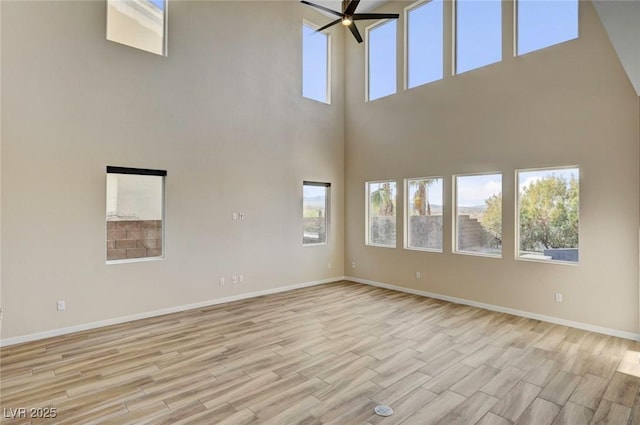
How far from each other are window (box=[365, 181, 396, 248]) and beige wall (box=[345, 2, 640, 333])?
231 millimetres

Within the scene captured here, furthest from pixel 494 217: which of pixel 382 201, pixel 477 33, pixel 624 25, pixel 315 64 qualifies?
pixel 315 64

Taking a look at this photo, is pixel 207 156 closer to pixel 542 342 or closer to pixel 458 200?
pixel 458 200

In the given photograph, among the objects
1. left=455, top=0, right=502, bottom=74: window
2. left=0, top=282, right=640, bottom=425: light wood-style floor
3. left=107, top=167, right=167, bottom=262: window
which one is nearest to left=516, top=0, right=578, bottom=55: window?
left=455, top=0, right=502, bottom=74: window

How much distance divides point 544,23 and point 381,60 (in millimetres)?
2965

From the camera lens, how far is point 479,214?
18.4 ft

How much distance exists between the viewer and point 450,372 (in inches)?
130

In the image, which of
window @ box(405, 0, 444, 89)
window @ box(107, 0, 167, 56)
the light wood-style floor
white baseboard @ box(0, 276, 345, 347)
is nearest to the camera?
the light wood-style floor

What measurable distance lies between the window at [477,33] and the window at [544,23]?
0.31 metres

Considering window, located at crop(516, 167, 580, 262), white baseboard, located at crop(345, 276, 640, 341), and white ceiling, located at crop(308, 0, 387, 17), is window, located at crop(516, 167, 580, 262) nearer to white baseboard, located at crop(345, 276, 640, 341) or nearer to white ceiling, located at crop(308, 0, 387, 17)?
white baseboard, located at crop(345, 276, 640, 341)

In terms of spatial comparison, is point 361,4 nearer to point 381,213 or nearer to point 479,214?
point 381,213

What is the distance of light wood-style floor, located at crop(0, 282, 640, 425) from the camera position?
8.68 ft

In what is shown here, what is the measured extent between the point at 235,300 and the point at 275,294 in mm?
777

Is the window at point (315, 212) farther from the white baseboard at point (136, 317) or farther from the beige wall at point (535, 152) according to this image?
the beige wall at point (535, 152)

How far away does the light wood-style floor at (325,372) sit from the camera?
8.68 feet
